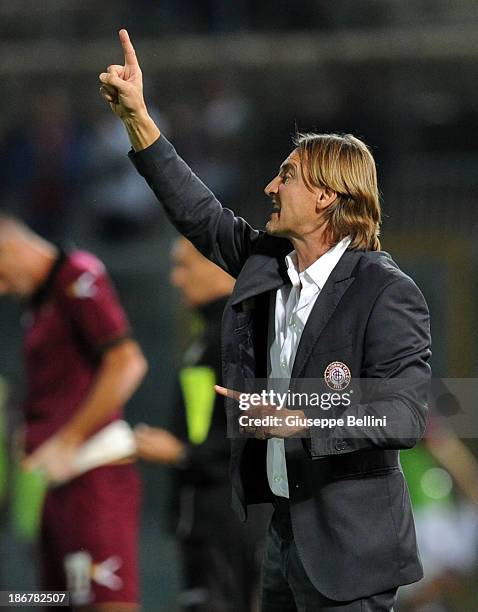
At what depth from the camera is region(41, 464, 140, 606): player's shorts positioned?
12.8ft

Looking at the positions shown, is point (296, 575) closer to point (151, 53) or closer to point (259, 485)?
point (259, 485)

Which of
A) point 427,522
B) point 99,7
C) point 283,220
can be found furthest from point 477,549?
point 99,7

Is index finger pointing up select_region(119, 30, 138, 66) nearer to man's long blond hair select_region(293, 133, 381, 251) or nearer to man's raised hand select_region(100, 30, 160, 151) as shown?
man's raised hand select_region(100, 30, 160, 151)

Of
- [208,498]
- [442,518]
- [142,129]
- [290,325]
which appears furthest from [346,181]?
[442,518]

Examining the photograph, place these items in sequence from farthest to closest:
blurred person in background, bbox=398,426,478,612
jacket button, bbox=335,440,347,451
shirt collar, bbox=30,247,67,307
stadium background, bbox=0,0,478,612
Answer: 1. stadium background, bbox=0,0,478,612
2. blurred person in background, bbox=398,426,478,612
3. shirt collar, bbox=30,247,67,307
4. jacket button, bbox=335,440,347,451

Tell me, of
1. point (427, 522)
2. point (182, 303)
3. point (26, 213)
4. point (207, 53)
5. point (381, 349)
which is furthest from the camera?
point (207, 53)

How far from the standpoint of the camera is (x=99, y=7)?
657cm

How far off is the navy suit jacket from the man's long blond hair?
6cm

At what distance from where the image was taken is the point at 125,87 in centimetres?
245

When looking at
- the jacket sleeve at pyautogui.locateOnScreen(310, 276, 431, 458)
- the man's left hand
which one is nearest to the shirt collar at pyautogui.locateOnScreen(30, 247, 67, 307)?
the man's left hand

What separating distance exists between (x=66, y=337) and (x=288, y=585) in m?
1.72

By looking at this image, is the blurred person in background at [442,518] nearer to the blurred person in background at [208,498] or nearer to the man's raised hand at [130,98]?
the blurred person in background at [208,498]

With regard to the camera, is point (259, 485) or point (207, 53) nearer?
point (259, 485)

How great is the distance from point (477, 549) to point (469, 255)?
130 cm
